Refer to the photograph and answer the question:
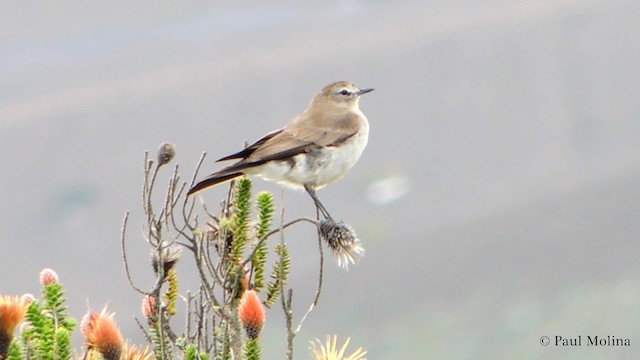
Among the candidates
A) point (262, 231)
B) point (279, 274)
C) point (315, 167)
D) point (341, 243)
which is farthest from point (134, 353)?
point (315, 167)

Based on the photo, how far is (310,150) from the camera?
8.76 meters

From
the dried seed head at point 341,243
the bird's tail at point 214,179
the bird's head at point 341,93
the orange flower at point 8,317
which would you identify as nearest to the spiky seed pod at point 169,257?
the orange flower at point 8,317

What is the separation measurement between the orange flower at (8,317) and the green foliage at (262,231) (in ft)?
2.86

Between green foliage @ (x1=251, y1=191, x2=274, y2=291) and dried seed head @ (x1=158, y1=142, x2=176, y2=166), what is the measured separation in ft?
1.15

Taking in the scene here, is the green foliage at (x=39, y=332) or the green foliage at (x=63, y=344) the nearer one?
the green foliage at (x=63, y=344)

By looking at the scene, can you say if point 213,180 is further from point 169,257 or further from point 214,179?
point 169,257

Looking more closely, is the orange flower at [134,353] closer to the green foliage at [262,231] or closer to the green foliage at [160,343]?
the green foliage at [160,343]

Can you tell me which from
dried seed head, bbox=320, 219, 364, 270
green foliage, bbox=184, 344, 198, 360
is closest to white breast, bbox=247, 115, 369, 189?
dried seed head, bbox=320, 219, 364, 270

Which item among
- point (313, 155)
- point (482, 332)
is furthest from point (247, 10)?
point (313, 155)

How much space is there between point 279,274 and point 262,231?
1.14ft

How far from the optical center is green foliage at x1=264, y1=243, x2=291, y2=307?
208 inches

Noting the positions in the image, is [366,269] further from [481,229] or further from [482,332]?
[482,332]

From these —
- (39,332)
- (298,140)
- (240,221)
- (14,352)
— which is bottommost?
(14,352)

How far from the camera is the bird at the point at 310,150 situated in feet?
27.1
